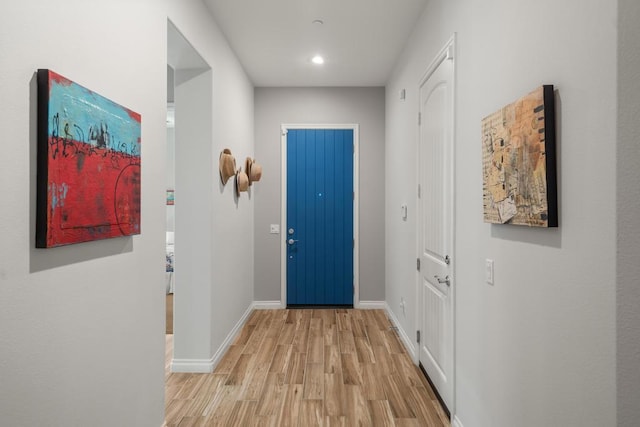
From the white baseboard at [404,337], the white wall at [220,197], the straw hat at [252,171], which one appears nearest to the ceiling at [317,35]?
the white wall at [220,197]

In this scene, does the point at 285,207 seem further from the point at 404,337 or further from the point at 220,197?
the point at 404,337

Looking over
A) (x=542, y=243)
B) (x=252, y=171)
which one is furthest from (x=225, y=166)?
(x=542, y=243)

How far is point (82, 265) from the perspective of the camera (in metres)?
1.33

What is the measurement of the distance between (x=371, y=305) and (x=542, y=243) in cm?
349

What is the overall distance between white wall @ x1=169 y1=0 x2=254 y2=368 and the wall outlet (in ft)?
6.38

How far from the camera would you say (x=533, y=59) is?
1316mm

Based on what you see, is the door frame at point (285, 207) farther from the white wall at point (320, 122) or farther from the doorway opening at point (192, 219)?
the doorway opening at point (192, 219)

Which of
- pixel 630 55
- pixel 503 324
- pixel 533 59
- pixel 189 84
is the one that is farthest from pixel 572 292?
pixel 189 84

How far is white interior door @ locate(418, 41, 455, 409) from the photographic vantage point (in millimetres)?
2199

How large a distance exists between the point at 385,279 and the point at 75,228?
12.4 feet

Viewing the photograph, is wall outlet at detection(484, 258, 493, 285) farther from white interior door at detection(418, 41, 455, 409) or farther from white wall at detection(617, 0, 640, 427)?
white wall at detection(617, 0, 640, 427)

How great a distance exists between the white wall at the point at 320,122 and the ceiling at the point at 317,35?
0.90ft

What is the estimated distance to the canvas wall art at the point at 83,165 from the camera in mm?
1105

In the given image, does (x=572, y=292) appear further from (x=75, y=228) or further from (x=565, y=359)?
(x=75, y=228)
